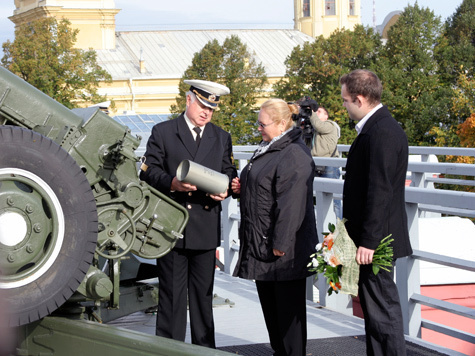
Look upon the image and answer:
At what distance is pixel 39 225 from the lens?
12.5ft

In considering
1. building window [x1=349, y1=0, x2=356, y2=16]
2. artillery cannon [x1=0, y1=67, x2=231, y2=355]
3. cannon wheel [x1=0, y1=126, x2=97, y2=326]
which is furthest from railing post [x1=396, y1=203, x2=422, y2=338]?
building window [x1=349, y1=0, x2=356, y2=16]

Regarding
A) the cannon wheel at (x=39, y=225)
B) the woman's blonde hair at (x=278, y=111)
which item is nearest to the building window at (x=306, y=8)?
the woman's blonde hair at (x=278, y=111)

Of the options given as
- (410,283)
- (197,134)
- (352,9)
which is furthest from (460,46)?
(352,9)

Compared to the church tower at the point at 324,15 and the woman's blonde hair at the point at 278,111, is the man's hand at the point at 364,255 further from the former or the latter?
the church tower at the point at 324,15

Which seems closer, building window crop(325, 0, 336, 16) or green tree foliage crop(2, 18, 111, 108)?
green tree foliage crop(2, 18, 111, 108)

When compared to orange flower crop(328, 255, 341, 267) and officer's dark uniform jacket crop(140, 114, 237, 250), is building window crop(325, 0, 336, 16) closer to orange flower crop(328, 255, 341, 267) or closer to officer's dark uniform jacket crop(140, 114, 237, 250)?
officer's dark uniform jacket crop(140, 114, 237, 250)

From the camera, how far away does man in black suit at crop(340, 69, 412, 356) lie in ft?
14.1

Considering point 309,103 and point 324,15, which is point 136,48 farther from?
point 309,103

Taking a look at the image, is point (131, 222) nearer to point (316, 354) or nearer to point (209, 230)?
point (209, 230)

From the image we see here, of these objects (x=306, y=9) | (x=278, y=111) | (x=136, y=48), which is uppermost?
(x=306, y=9)

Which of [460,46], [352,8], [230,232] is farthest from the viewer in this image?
[352,8]

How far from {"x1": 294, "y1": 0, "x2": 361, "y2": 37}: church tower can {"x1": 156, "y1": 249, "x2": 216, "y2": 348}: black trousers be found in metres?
91.2

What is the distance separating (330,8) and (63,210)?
96174mm

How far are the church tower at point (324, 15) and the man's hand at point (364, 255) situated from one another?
302ft
